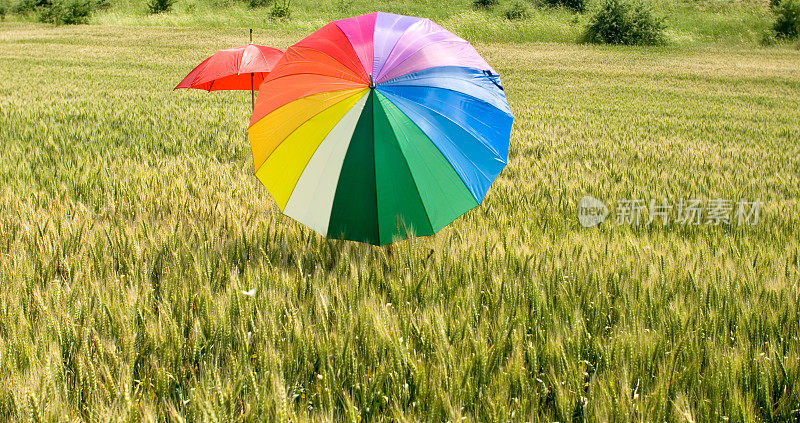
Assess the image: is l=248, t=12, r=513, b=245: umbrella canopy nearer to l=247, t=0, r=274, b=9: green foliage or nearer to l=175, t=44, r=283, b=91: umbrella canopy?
l=175, t=44, r=283, b=91: umbrella canopy

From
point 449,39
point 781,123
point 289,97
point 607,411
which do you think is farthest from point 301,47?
point 781,123

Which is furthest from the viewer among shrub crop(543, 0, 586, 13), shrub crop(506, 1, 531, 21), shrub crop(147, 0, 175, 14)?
shrub crop(543, 0, 586, 13)

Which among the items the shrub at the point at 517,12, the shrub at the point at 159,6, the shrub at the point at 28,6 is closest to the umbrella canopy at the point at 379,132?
the shrub at the point at 517,12

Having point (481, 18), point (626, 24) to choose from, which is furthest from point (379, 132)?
point (481, 18)

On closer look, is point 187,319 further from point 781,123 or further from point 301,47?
point 781,123

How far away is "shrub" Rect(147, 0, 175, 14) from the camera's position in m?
37.7

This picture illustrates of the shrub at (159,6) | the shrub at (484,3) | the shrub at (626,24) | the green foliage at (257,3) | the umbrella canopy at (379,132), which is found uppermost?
the shrub at (484,3)

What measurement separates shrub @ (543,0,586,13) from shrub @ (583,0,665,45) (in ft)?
27.2

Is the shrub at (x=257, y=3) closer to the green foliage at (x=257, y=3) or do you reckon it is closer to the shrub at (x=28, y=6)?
the green foliage at (x=257, y=3)

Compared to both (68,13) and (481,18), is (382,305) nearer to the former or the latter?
(481,18)

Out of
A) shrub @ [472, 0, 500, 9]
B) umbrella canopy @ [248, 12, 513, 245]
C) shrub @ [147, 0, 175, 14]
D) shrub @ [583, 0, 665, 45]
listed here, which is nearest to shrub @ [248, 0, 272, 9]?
shrub @ [147, 0, 175, 14]

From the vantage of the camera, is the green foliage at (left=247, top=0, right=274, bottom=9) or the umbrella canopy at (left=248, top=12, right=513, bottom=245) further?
the green foliage at (left=247, top=0, right=274, bottom=9)

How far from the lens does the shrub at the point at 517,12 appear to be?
3484cm

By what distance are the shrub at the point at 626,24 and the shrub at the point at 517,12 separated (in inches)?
226
